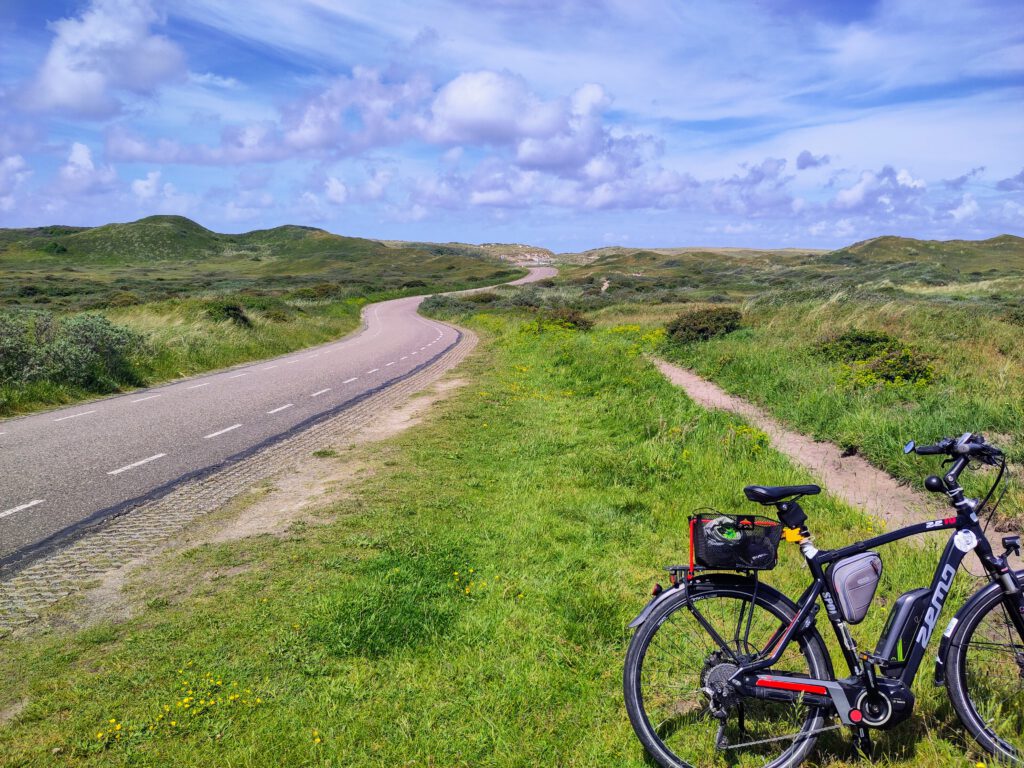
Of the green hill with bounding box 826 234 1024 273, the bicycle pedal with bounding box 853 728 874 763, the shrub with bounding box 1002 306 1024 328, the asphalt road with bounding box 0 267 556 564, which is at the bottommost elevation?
the asphalt road with bounding box 0 267 556 564

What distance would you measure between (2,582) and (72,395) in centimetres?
1127

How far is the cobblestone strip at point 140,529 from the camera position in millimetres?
5199

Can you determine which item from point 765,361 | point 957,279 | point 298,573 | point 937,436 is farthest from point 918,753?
point 957,279

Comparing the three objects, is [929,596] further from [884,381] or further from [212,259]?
[212,259]

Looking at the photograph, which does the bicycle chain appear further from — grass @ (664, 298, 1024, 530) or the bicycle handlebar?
grass @ (664, 298, 1024, 530)

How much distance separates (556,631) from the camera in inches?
176

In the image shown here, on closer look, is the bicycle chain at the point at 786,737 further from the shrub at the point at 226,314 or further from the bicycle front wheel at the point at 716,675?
the shrub at the point at 226,314

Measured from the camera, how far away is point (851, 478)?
8.36 m

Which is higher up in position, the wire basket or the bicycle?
the wire basket

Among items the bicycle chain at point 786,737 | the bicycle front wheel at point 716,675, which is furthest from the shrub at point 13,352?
the bicycle chain at point 786,737

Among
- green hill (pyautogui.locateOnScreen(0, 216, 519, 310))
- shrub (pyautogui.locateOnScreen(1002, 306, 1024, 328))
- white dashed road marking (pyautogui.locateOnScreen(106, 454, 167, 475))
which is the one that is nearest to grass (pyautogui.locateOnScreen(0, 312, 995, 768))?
white dashed road marking (pyautogui.locateOnScreen(106, 454, 167, 475))

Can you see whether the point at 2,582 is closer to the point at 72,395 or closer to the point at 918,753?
Answer: the point at 918,753

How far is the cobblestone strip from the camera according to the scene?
5.20 meters

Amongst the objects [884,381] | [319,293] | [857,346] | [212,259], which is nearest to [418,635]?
[884,381]
